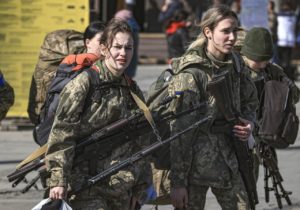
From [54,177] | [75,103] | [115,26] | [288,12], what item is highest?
[115,26]

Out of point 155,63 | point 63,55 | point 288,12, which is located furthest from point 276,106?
point 155,63

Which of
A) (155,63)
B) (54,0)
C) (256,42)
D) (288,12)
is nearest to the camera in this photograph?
(256,42)

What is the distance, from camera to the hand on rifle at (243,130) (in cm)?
584

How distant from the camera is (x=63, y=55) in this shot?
772 cm

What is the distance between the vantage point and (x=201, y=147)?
5.81 m

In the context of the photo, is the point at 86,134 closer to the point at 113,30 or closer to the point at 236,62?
the point at 113,30

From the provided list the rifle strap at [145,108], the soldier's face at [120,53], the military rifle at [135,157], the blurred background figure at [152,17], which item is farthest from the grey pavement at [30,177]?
the blurred background figure at [152,17]

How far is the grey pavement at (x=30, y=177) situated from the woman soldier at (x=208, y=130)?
2846 millimetres

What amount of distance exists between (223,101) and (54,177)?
43.9 inches

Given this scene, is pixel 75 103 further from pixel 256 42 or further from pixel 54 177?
pixel 256 42

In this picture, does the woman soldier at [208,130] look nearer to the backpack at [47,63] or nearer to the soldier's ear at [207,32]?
the soldier's ear at [207,32]

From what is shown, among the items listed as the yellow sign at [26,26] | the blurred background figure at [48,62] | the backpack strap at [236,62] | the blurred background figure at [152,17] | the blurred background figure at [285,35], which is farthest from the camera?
the blurred background figure at [152,17]

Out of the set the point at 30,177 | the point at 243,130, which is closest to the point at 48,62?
the point at 243,130

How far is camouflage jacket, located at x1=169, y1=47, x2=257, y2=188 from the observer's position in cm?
572
